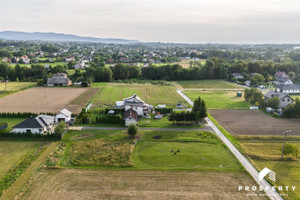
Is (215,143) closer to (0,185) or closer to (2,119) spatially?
(0,185)

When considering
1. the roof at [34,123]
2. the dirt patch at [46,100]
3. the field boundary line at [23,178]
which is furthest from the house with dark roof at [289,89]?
the field boundary line at [23,178]

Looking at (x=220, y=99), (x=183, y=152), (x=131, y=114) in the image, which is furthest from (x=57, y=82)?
(x=183, y=152)

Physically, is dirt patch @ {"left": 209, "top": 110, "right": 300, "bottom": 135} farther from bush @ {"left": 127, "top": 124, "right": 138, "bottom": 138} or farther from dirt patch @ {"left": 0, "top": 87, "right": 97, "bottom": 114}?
dirt patch @ {"left": 0, "top": 87, "right": 97, "bottom": 114}

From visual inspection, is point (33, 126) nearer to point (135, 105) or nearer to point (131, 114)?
point (131, 114)

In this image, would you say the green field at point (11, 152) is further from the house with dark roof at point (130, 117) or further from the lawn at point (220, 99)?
the lawn at point (220, 99)

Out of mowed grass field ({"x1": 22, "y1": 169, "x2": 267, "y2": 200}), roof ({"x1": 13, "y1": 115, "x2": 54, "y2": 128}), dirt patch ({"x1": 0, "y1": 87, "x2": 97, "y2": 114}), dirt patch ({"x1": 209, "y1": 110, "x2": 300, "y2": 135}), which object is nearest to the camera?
mowed grass field ({"x1": 22, "y1": 169, "x2": 267, "y2": 200})

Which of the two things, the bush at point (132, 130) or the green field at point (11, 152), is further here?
the bush at point (132, 130)

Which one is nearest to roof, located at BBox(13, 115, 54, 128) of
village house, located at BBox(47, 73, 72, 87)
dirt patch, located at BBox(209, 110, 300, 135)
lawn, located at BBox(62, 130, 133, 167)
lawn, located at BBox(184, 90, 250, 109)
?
lawn, located at BBox(62, 130, 133, 167)
